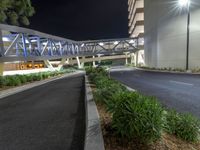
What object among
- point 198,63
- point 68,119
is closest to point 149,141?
point 68,119

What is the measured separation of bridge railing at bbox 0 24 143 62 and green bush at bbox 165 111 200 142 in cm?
2012

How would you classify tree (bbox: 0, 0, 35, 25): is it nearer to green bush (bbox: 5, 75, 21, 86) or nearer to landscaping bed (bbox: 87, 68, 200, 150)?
green bush (bbox: 5, 75, 21, 86)

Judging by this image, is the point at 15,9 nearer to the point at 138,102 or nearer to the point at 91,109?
the point at 91,109

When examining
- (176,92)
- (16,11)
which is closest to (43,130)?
(176,92)

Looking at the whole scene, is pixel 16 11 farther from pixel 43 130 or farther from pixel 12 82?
pixel 43 130

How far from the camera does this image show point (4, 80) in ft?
55.4

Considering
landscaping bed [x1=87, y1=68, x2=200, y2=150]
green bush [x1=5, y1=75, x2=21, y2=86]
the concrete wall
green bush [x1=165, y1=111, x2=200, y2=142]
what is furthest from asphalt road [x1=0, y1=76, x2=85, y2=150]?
the concrete wall

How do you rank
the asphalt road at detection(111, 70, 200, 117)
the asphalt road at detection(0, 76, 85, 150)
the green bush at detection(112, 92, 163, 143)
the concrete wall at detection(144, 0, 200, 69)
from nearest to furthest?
the green bush at detection(112, 92, 163, 143)
the asphalt road at detection(0, 76, 85, 150)
the asphalt road at detection(111, 70, 200, 117)
the concrete wall at detection(144, 0, 200, 69)

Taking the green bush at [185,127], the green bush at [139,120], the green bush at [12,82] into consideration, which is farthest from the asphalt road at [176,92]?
the green bush at [12,82]

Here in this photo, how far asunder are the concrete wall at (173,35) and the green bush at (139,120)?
93.4 ft

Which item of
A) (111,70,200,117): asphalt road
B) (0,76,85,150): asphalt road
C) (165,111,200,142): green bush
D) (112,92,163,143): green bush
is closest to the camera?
(112,92,163,143): green bush

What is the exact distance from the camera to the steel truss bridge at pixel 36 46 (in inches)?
875

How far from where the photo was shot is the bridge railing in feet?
72.8

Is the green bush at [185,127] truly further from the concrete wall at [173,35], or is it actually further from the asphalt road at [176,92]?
the concrete wall at [173,35]
